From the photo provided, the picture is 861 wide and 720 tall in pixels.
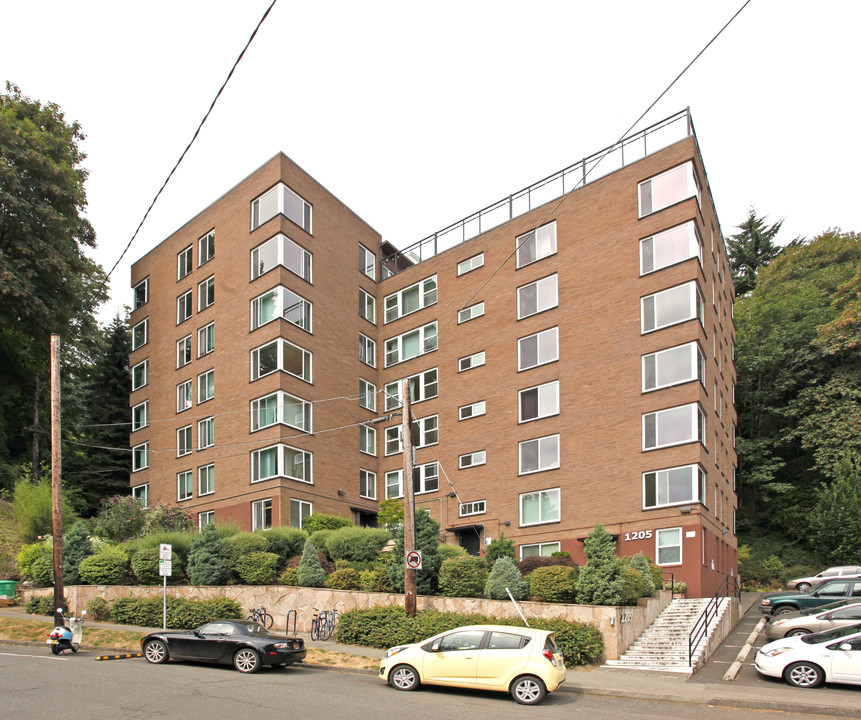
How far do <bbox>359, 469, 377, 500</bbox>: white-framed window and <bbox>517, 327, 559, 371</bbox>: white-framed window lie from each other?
32.2ft

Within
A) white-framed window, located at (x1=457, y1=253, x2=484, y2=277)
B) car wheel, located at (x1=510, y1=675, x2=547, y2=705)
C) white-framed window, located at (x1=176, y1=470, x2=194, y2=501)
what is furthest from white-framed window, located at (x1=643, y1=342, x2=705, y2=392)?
white-framed window, located at (x1=176, y1=470, x2=194, y2=501)

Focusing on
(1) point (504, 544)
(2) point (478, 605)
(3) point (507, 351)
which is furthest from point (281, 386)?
(2) point (478, 605)

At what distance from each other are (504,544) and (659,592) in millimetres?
5200

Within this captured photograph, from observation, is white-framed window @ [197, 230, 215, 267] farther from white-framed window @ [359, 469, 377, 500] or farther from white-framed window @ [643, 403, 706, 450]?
white-framed window @ [643, 403, 706, 450]

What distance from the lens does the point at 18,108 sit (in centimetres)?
3984

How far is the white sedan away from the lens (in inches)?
655

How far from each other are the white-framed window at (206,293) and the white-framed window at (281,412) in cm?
728

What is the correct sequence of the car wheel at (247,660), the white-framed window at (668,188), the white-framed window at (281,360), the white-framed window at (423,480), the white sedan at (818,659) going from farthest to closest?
the white-framed window at (423,480)
the white-framed window at (281,360)
the white-framed window at (668,188)
the car wheel at (247,660)
the white sedan at (818,659)

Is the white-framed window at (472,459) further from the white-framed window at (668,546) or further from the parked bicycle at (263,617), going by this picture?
the parked bicycle at (263,617)

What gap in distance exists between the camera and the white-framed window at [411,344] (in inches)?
1644

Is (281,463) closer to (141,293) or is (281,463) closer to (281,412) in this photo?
(281,412)

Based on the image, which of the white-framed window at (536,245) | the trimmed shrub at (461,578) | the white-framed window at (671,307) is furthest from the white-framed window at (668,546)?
the white-framed window at (536,245)

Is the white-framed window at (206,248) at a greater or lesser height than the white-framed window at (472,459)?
greater

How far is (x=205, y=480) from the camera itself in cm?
3897
